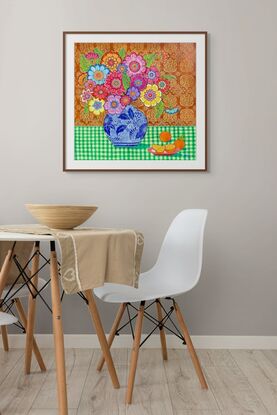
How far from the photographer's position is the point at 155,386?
244 cm

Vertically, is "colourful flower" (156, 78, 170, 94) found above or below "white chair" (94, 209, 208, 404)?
above

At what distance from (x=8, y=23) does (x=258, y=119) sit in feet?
5.28

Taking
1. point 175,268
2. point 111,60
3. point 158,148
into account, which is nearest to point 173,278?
point 175,268

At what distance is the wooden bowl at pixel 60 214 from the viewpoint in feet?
7.68

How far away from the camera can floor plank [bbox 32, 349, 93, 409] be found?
2226mm


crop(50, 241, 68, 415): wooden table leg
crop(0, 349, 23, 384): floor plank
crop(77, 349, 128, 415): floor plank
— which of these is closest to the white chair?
crop(77, 349, 128, 415): floor plank

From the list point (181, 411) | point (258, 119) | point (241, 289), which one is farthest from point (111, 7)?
point (181, 411)

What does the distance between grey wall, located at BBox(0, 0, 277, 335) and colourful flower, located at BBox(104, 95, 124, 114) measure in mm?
296

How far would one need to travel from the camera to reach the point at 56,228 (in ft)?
7.98

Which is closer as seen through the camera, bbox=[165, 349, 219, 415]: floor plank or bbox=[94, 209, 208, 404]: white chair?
bbox=[165, 349, 219, 415]: floor plank

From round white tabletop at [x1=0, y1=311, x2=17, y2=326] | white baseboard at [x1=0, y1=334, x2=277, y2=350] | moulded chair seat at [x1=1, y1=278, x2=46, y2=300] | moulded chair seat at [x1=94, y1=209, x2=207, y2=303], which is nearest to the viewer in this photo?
round white tabletop at [x1=0, y1=311, x2=17, y2=326]

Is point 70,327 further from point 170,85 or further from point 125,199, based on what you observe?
point 170,85

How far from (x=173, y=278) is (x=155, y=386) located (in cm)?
56

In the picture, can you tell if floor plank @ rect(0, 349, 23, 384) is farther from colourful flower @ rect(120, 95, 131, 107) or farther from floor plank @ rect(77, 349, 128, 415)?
colourful flower @ rect(120, 95, 131, 107)
